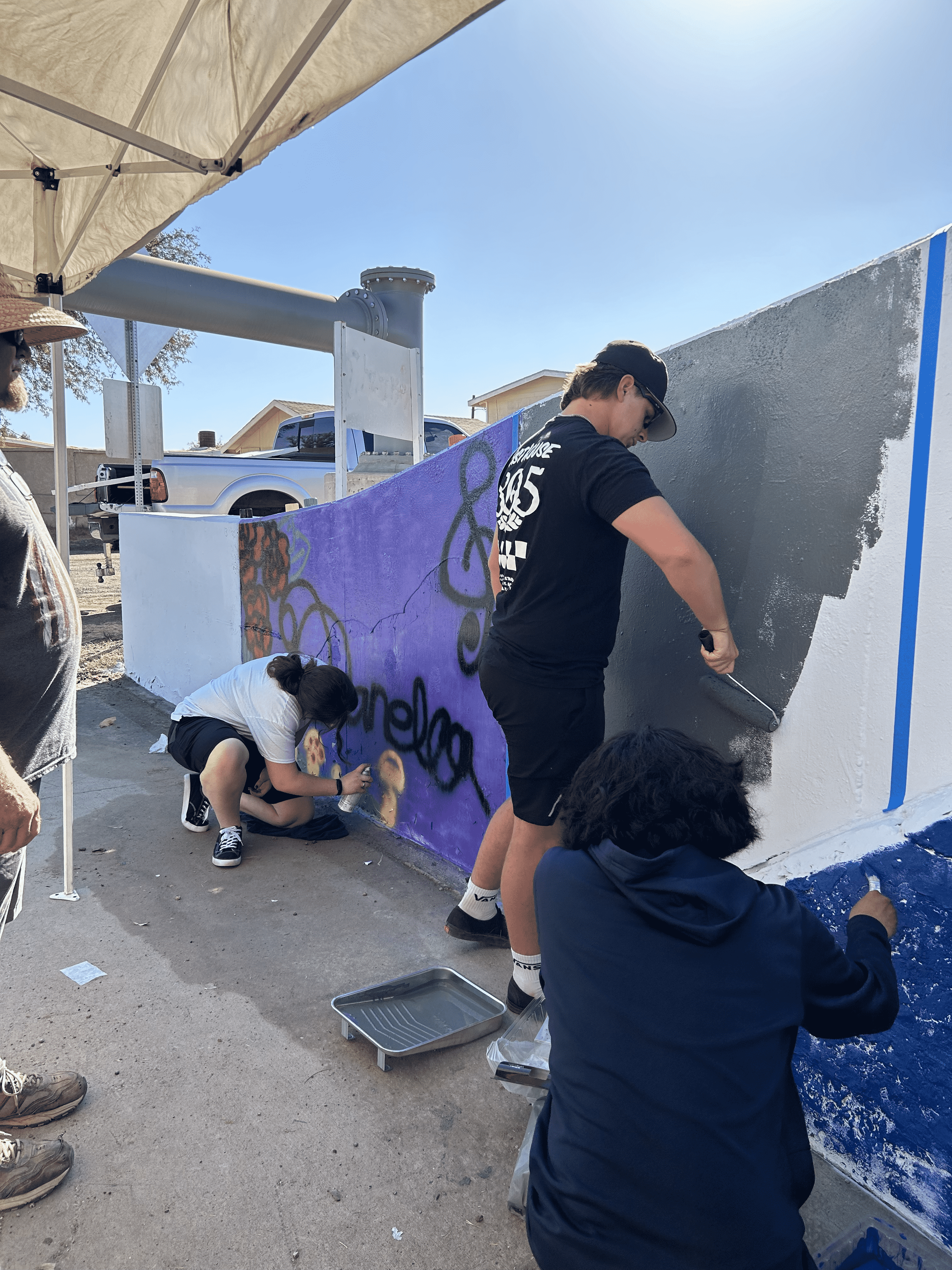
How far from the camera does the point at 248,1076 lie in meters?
2.33

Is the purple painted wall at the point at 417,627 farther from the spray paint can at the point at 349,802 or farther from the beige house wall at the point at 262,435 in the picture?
the beige house wall at the point at 262,435

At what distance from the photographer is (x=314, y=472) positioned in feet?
34.8

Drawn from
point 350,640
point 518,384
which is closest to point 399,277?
point 350,640

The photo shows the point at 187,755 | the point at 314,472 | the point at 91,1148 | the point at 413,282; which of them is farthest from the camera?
the point at 314,472

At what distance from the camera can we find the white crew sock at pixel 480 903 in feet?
9.62

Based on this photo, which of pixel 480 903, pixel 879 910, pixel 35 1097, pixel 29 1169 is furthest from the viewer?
pixel 480 903

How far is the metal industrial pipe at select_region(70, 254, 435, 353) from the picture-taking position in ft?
23.4

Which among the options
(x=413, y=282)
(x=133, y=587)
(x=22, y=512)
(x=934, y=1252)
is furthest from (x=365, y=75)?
(x=413, y=282)

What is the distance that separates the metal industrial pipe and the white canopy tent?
3815 millimetres

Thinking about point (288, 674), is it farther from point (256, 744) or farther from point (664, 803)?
point (664, 803)

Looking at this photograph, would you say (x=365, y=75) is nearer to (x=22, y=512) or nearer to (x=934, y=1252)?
(x=22, y=512)

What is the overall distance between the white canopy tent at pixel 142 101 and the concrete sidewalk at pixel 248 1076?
0.53 meters

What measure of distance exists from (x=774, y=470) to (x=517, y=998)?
172 cm

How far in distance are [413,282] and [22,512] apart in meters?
7.21
